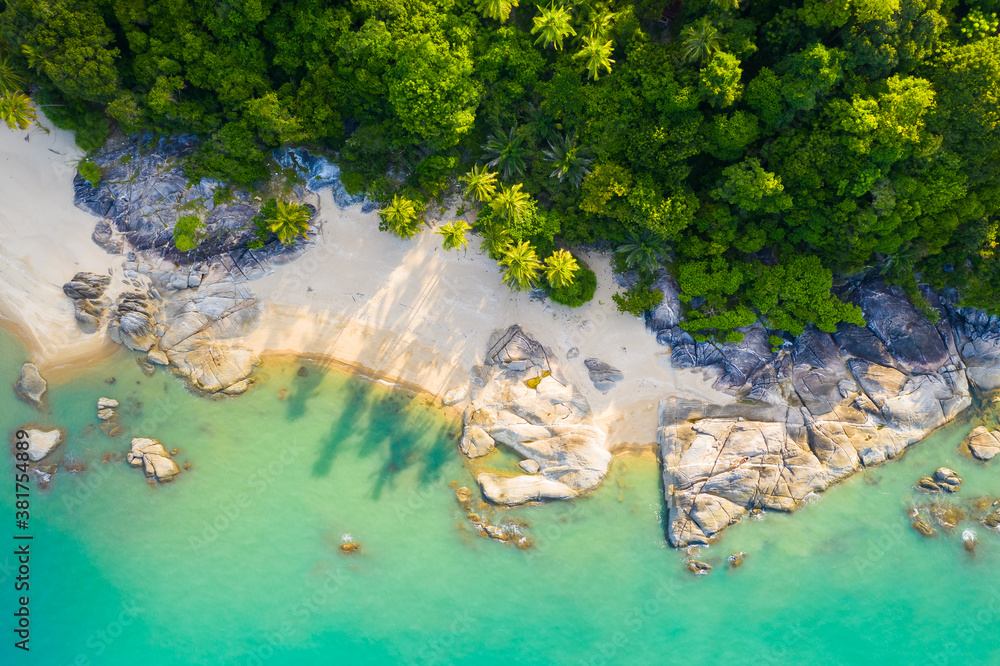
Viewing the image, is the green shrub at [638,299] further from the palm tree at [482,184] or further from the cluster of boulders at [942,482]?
the cluster of boulders at [942,482]

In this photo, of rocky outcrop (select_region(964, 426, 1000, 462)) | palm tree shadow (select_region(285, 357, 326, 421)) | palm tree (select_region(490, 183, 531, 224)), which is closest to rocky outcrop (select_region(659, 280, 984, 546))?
rocky outcrop (select_region(964, 426, 1000, 462))

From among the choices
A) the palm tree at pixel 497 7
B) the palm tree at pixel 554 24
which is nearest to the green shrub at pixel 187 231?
the palm tree at pixel 497 7

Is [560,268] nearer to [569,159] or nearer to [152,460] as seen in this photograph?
[569,159]

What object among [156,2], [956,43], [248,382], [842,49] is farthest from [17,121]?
[956,43]

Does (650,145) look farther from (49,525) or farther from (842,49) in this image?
(49,525)

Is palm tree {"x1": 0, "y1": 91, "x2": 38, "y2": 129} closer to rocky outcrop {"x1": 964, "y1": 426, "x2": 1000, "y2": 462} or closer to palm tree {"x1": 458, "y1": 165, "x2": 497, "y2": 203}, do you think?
palm tree {"x1": 458, "y1": 165, "x2": 497, "y2": 203}

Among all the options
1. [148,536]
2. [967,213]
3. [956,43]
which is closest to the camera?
[956,43]
